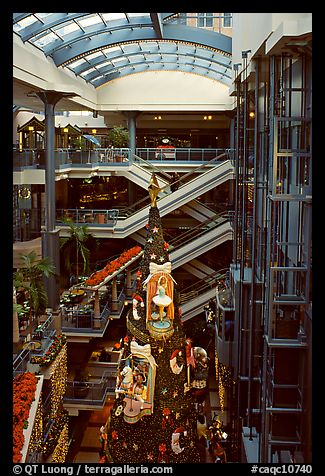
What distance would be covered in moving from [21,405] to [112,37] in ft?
32.0

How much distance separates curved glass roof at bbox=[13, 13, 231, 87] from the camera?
1170cm

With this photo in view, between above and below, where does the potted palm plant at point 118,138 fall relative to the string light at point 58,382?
above

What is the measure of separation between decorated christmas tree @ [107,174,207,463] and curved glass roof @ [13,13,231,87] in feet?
15.7

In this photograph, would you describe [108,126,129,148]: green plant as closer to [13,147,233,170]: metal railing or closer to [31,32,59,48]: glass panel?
[13,147,233,170]: metal railing

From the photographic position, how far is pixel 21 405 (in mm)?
7289

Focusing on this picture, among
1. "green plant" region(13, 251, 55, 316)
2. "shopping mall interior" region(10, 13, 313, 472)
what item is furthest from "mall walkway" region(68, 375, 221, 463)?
"green plant" region(13, 251, 55, 316)

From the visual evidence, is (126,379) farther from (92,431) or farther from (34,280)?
(92,431)

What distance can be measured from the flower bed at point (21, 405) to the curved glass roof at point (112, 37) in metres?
6.28

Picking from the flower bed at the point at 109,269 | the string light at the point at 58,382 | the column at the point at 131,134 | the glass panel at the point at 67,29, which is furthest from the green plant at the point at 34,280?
the column at the point at 131,134

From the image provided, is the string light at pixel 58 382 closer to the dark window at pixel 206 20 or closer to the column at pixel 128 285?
the column at pixel 128 285

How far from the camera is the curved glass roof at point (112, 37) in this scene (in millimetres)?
11695

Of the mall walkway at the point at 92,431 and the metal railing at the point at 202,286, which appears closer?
the mall walkway at the point at 92,431
